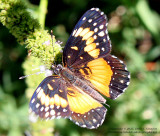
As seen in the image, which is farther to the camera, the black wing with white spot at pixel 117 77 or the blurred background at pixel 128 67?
the blurred background at pixel 128 67

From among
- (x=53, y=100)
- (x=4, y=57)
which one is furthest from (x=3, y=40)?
(x=53, y=100)

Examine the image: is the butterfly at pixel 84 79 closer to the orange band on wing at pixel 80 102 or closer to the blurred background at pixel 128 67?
the orange band on wing at pixel 80 102

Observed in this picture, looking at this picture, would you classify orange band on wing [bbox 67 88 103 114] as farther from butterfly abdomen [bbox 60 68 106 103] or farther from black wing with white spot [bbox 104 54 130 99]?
black wing with white spot [bbox 104 54 130 99]

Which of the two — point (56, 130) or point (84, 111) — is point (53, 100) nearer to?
point (84, 111)

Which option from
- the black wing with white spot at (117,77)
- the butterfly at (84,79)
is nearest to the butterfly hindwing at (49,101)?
the butterfly at (84,79)

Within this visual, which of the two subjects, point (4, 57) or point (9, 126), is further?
point (4, 57)

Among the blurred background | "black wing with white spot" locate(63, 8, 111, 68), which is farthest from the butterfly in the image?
the blurred background

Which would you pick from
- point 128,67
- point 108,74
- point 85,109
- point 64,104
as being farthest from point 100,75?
point 128,67
